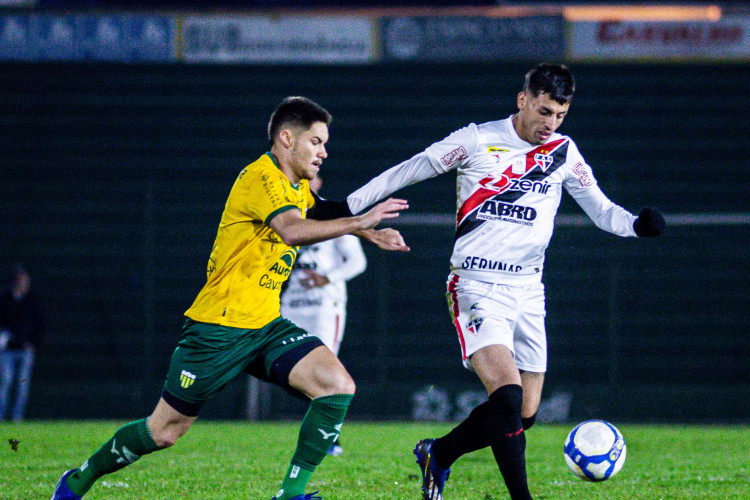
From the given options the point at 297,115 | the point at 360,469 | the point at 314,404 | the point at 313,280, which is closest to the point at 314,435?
the point at 314,404

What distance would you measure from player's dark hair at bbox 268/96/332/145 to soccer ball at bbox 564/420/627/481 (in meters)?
2.30

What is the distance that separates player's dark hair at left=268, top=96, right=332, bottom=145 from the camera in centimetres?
498

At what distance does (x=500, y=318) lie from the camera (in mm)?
5332

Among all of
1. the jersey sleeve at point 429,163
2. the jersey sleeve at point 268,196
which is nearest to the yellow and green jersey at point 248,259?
the jersey sleeve at point 268,196

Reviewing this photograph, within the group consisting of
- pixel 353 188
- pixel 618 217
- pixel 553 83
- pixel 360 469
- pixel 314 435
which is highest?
pixel 553 83

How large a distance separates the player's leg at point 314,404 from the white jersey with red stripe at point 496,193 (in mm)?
1030

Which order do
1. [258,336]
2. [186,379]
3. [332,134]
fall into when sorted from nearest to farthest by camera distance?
[186,379], [258,336], [332,134]

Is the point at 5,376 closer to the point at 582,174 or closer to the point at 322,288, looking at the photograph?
the point at 322,288

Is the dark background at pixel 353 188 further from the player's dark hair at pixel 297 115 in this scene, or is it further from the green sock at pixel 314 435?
the green sock at pixel 314 435

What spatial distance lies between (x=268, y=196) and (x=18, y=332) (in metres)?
9.34

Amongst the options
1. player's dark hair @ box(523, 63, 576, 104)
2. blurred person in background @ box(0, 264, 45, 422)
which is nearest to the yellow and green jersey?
player's dark hair @ box(523, 63, 576, 104)

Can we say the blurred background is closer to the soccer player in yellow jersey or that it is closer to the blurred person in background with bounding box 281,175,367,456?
the blurred person in background with bounding box 281,175,367,456

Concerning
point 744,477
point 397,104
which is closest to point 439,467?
point 744,477

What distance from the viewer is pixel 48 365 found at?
14.5m
